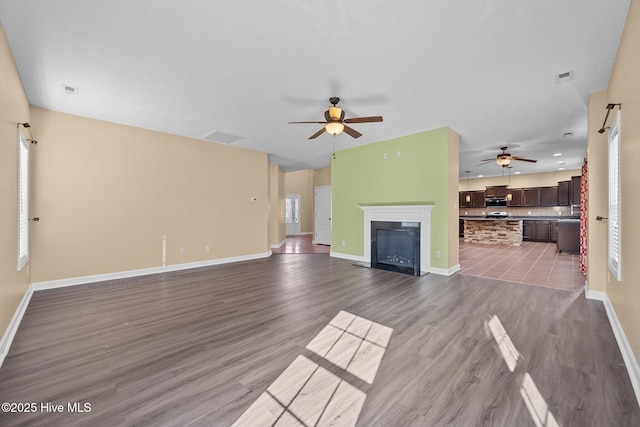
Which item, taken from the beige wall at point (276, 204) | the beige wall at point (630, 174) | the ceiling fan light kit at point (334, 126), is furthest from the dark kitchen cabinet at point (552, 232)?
the ceiling fan light kit at point (334, 126)

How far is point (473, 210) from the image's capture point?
1191 cm

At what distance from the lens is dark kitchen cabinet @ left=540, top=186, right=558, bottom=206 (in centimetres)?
981

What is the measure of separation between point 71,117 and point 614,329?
7.47 meters

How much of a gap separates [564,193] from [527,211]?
1.31 metres

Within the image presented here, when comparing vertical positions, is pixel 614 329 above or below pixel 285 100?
below

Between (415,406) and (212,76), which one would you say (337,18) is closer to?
(212,76)

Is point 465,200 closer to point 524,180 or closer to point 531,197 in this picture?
point 524,180

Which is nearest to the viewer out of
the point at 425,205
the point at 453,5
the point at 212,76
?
the point at 453,5

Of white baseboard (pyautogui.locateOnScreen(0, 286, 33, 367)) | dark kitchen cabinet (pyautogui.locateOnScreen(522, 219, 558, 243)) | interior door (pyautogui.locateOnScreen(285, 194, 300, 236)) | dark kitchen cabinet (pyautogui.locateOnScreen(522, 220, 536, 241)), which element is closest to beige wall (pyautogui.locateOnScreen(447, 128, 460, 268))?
white baseboard (pyautogui.locateOnScreen(0, 286, 33, 367))

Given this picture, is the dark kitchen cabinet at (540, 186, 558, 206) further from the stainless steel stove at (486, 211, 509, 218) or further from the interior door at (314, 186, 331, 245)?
the interior door at (314, 186, 331, 245)

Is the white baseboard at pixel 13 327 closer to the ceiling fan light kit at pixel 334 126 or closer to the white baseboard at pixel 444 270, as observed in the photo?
the ceiling fan light kit at pixel 334 126

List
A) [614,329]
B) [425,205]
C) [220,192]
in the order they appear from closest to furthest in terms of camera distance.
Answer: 1. [614,329]
2. [425,205]
3. [220,192]

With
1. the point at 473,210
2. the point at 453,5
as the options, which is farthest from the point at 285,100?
the point at 473,210

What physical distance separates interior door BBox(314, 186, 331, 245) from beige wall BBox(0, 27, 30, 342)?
277 inches
